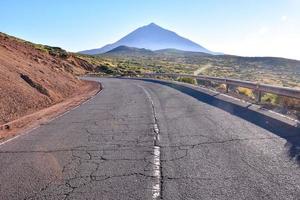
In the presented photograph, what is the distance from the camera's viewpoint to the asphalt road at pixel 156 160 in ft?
18.6

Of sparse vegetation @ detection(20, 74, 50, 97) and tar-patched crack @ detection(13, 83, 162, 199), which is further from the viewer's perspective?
sparse vegetation @ detection(20, 74, 50, 97)

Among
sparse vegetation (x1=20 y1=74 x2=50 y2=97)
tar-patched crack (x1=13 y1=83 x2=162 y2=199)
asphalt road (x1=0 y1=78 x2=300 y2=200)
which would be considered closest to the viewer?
asphalt road (x1=0 y1=78 x2=300 y2=200)

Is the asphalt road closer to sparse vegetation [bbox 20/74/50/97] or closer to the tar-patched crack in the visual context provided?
the tar-patched crack

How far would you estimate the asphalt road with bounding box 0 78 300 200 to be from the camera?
5.67 m

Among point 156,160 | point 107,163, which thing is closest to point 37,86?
point 107,163

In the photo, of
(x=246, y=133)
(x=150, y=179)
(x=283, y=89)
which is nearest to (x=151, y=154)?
(x=150, y=179)

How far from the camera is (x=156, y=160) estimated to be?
7.33m

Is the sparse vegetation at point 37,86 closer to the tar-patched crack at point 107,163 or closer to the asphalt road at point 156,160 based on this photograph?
the asphalt road at point 156,160

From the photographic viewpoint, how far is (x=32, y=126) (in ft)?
40.1

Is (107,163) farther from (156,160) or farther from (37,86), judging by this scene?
(37,86)

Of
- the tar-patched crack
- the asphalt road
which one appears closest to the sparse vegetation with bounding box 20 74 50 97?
the asphalt road

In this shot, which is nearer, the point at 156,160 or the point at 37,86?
the point at 156,160

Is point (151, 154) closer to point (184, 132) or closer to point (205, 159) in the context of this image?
point (205, 159)

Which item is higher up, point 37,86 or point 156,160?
point 156,160
